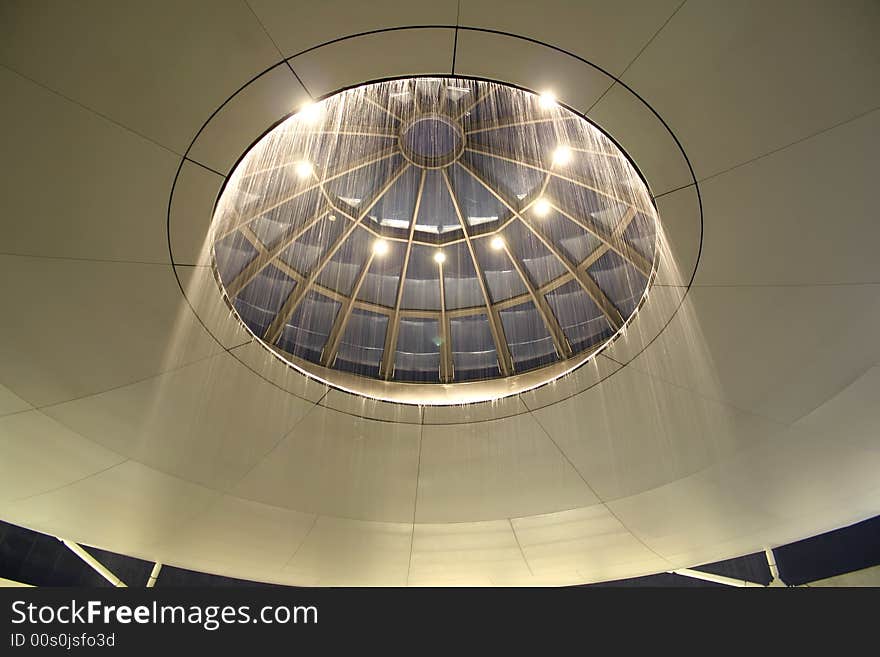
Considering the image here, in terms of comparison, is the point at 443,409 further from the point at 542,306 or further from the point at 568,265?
the point at 568,265

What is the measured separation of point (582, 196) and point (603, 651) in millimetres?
10793

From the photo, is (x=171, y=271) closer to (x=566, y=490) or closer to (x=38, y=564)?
(x=566, y=490)

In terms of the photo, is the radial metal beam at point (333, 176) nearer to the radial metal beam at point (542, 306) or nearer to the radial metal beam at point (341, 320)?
the radial metal beam at point (341, 320)

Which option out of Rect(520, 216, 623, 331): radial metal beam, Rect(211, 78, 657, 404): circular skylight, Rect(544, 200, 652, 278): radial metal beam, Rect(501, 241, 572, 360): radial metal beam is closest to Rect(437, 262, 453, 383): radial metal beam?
Rect(211, 78, 657, 404): circular skylight

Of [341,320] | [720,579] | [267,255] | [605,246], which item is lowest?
[720,579]

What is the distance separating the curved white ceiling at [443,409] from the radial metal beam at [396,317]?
1.91 m

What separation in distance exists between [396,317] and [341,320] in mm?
1420

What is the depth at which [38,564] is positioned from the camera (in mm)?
16031

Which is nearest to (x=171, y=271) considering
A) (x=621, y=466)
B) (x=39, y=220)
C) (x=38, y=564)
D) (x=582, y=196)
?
(x=39, y=220)

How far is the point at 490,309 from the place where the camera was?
13.9 meters

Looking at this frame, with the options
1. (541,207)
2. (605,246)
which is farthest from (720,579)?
(541,207)

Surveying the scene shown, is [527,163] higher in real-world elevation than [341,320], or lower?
higher

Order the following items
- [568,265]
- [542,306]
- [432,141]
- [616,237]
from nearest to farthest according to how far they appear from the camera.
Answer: [616,237], [432,141], [568,265], [542,306]

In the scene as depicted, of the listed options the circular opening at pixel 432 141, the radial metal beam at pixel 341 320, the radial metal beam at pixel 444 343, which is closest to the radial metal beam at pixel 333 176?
the circular opening at pixel 432 141
